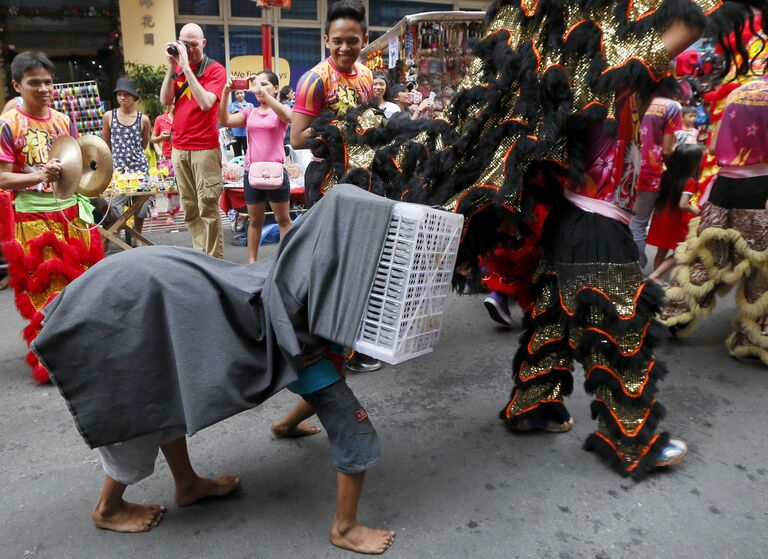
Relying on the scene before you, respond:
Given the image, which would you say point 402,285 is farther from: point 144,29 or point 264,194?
point 144,29

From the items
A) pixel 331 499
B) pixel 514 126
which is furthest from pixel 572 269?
pixel 331 499

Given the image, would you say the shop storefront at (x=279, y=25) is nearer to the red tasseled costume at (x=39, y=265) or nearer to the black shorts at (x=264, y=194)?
the black shorts at (x=264, y=194)

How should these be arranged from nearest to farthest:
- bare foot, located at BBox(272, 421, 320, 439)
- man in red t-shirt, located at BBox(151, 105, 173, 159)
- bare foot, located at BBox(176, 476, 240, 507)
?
bare foot, located at BBox(176, 476, 240, 507), bare foot, located at BBox(272, 421, 320, 439), man in red t-shirt, located at BBox(151, 105, 173, 159)

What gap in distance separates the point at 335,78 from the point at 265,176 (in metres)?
2.60

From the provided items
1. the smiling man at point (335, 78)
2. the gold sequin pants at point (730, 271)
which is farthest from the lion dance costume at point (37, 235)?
the gold sequin pants at point (730, 271)

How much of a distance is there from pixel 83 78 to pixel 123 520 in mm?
12613

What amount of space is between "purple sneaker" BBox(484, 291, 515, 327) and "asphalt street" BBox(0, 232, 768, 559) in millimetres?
859

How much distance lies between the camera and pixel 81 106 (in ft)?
22.9

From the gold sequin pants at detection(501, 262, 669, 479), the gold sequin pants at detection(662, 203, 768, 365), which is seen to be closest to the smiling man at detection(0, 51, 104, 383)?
the gold sequin pants at detection(501, 262, 669, 479)

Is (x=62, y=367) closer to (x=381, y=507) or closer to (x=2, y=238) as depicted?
(x=381, y=507)

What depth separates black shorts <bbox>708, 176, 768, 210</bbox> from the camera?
3.53 metres

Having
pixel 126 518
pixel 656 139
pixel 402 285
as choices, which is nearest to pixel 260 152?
pixel 656 139

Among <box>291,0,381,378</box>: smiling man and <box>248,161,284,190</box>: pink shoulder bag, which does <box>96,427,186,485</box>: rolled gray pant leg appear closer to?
<box>291,0,381,378</box>: smiling man

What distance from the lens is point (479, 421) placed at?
9.98ft
